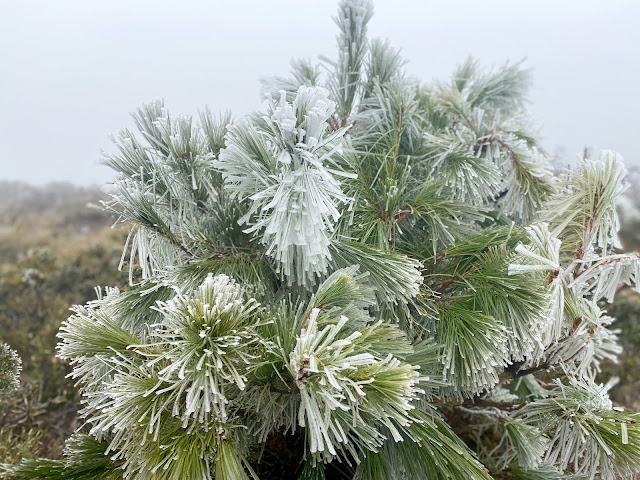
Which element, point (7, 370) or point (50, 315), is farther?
point (50, 315)

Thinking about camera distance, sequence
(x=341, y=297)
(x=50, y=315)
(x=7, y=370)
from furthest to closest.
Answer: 1. (x=50, y=315)
2. (x=7, y=370)
3. (x=341, y=297)

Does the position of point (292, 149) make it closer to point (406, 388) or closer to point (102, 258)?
point (406, 388)

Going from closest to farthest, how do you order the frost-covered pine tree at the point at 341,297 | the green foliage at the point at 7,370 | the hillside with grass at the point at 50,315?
the frost-covered pine tree at the point at 341,297 < the green foliage at the point at 7,370 < the hillside with grass at the point at 50,315

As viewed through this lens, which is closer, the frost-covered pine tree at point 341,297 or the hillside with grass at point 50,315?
the frost-covered pine tree at point 341,297

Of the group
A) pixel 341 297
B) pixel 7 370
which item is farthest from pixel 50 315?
pixel 341 297

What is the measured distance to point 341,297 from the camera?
0.58 metres

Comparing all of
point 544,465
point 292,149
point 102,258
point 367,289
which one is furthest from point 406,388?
point 102,258

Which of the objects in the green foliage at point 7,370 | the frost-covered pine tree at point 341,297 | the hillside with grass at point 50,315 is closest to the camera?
the frost-covered pine tree at point 341,297

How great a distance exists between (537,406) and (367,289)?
1.38 ft

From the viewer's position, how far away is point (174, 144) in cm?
65

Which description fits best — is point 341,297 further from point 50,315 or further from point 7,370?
point 50,315

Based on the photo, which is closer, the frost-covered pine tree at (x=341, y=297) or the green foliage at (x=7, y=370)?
the frost-covered pine tree at (x=341, y=297)

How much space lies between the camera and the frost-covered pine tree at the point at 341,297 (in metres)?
0.51

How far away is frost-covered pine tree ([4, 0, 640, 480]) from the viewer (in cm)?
51
